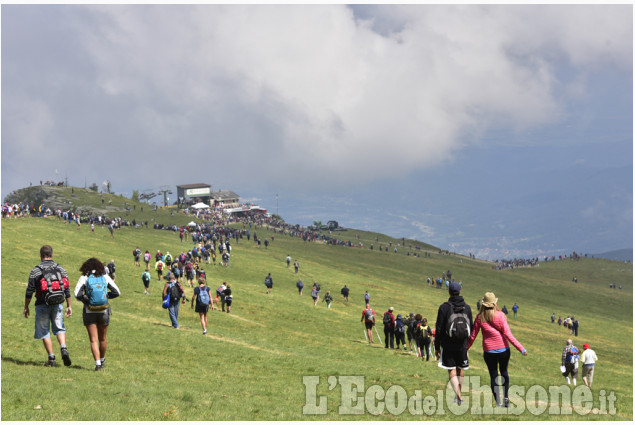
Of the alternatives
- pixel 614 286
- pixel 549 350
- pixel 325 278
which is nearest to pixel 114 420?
pixel 549 350

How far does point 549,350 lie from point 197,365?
117 feet

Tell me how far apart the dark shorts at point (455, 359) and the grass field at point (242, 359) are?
1.25m

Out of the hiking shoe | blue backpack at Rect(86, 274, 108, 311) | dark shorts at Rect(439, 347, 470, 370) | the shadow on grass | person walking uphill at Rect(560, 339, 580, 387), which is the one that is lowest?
person walking uphill at Rect(560, 339, 580, 387)

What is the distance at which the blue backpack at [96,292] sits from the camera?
14.8 m

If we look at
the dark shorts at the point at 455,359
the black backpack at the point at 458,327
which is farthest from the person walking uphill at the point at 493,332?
the dark shorts at the point at 455,359

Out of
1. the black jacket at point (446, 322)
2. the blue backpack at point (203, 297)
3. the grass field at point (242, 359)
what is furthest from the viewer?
the blue backpack at point (203, 297)

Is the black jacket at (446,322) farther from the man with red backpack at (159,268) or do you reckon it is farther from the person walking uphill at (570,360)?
the man with red backpack at (159,268)

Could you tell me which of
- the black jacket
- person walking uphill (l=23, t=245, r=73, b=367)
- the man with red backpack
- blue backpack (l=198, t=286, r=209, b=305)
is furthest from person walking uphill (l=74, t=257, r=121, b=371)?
the man with red backpack

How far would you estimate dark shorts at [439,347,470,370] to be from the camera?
1355cm

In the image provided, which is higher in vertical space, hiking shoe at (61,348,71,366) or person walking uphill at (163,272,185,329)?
person walking uphill at (163,272,185,329)

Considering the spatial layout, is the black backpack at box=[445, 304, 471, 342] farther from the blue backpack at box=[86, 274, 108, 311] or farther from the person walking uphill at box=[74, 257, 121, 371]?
the blue backpack at box=[86, 274, 108, 311]

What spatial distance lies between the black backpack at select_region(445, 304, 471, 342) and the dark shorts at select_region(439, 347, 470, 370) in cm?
37

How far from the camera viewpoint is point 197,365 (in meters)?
20.0

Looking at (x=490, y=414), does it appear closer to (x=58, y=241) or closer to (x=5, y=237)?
(x=5, y=237)
